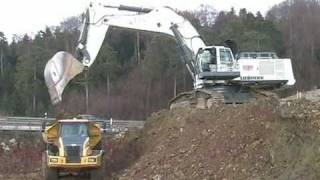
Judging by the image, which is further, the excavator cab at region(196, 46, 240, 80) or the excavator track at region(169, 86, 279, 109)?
the excavator cab at region(196, 46, 240, 80)

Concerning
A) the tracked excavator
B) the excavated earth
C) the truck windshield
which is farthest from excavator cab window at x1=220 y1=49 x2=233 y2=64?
the truck windshield

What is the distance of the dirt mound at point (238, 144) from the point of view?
47.8 ft

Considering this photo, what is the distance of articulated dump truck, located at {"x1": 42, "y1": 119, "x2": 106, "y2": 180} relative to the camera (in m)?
18.1

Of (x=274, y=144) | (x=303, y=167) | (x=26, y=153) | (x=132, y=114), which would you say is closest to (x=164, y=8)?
(x=26, y=153)

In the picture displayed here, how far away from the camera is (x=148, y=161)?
18719 millimetres

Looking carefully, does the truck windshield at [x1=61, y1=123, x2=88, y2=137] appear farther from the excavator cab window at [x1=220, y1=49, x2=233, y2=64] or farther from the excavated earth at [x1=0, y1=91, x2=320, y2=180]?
the excavator cab window at [x1=220, y1=49, x2=233, y2=64]

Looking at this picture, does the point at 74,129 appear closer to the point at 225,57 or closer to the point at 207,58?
the point at 207,58

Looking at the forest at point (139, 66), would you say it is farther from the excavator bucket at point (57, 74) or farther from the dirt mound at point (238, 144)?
the excavator bucket at point (57, 74)

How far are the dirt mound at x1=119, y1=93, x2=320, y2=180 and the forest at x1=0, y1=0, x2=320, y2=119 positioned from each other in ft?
129

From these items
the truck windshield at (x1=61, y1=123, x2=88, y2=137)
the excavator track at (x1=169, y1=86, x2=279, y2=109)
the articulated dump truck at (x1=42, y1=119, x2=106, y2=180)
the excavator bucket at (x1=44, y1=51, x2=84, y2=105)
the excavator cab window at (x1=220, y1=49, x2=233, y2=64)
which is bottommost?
the articulated dump truck at (x1=42, y1=119, x2=106, y2=180)

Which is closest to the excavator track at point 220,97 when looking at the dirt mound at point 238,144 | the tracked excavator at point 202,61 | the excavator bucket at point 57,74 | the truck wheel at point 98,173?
the tracked excavator at point 202,61

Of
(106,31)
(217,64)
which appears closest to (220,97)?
(217,64)

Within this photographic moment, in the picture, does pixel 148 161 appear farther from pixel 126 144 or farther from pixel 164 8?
pixel 164 8

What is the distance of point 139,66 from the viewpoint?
222 ft
